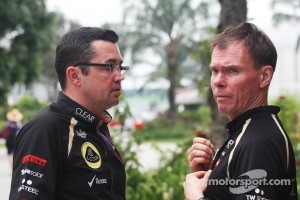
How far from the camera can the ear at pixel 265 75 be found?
97.3 inches

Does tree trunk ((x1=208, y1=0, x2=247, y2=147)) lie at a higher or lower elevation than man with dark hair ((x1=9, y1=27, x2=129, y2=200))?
higher

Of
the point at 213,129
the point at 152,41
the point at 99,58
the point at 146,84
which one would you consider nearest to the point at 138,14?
the point at 152,41

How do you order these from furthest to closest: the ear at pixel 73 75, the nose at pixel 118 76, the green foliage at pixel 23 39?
the green foliage at pixel 23 39
the nose at pixel 118 76
the ear at pixel 73 75

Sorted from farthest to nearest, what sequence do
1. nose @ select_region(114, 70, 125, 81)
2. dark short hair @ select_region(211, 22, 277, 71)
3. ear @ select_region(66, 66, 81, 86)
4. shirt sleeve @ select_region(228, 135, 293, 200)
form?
nose @ select_region(114, 70, 125, 81), ear @ select_region(66, 66, 81, 86), dark short hair @ select_region(211, 22, 277, 71), shirt sleeve @ select_region(228, 135, 293, 200)

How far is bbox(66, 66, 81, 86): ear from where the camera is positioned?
9.86 ft

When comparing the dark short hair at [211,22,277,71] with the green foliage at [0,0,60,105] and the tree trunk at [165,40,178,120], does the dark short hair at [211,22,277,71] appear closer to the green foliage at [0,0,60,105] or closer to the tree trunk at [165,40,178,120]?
the green foliage at [0,0,60,105]

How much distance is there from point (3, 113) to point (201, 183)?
3820 centimetres

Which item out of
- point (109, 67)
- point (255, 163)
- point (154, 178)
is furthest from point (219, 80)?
point (154, 178)

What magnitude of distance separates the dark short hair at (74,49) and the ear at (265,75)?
1.00 m

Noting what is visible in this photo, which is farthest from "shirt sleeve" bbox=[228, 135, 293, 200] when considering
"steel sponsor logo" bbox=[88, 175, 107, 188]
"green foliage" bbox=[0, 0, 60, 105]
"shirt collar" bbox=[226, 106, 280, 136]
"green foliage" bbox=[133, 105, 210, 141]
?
"green foliage" bbox=[133, 105, 210, 141]

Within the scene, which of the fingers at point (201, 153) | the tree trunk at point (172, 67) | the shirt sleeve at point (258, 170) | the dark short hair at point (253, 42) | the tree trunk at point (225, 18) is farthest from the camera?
the tree trunk at point (172, 67)

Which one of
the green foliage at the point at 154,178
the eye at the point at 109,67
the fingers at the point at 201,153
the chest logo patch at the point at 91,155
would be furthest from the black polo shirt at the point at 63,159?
the green foliage at the point at 154,178

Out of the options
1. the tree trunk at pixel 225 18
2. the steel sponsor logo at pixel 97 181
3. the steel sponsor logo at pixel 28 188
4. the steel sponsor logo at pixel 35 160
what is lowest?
the steel sponsor logo at pixel 28 188

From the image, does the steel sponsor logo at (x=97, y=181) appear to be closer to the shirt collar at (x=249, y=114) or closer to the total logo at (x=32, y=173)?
the total logo at (x=32, y=173)
